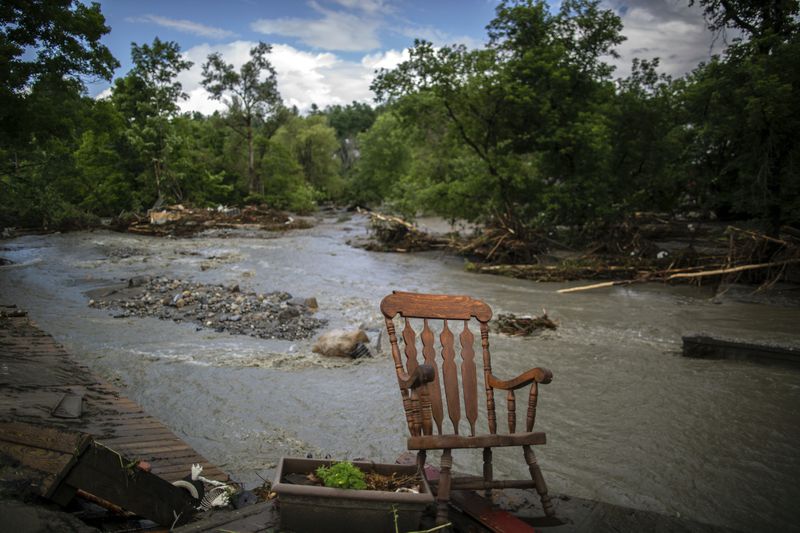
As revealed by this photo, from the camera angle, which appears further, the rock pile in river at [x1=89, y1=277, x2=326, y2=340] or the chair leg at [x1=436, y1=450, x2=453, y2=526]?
the rock pile in river at [x1=89, y1=277, x2=326, y2=340]

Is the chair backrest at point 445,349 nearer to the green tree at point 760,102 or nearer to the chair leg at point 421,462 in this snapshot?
the chair leg at point 421,462

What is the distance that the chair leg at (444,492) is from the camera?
2.70 m

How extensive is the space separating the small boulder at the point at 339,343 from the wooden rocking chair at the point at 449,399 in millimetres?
4894

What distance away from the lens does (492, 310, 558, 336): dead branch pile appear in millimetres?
9656

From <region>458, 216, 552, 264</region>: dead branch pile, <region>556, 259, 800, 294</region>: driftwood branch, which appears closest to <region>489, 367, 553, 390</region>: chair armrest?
<region>556, 259, 800, 294</region>: driftwood branch

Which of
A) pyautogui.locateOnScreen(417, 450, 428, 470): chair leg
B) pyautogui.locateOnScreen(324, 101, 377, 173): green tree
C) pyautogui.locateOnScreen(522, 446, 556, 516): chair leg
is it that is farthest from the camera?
pyautogui.locateOnScreen(324, 101, 377, 173): green tree

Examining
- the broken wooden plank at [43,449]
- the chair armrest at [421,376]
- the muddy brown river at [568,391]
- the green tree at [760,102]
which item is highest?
the green tree at [760,102]

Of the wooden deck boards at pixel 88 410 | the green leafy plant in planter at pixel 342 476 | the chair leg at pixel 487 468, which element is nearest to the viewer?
the green leafy plant in planter at pixel 342 476

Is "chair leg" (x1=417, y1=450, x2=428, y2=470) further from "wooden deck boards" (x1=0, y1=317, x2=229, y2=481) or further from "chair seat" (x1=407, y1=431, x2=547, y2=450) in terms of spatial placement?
"wooden deck boards" (x1=0, y1=317, x2=229, y2=481)

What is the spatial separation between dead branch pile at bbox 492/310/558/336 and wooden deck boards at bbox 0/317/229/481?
6.70 m

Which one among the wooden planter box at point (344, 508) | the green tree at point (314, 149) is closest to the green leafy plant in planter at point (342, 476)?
the wooden planter box at point (344, 508)

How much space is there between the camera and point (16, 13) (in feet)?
42.9

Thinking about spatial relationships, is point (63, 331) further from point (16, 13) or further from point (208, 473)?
point (16, 13)

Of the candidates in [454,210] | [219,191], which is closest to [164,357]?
[454,210]
